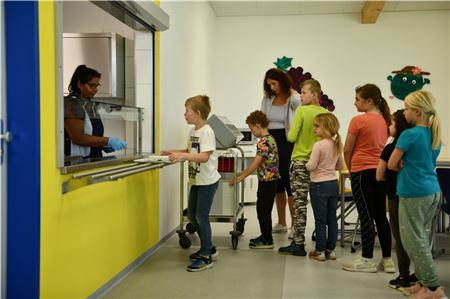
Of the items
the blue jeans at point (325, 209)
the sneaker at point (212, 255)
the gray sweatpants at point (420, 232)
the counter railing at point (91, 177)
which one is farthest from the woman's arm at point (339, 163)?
the counter railing at point (91, 177)

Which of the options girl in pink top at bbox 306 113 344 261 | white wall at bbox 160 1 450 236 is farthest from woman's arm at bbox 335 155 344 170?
white wall at bbox 160 1 450 236

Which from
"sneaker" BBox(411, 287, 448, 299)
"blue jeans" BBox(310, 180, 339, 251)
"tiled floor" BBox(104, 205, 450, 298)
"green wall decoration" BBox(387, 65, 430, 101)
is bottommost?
"tiled floor" BBox(104, 205, 450, 298)

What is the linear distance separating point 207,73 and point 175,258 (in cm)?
339

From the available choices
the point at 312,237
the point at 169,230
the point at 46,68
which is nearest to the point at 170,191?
the point at 169,230

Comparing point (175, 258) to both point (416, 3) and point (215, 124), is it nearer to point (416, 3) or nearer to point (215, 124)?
point (215, 124)

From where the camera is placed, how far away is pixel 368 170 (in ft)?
10.4

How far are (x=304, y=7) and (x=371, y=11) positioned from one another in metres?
0.89

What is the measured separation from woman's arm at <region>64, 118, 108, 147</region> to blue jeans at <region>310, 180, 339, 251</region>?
1.55 metres

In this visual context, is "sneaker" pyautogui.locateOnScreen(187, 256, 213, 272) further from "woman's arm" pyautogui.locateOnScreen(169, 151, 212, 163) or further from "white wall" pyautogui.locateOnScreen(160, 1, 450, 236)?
"white wall" pyautogui.locateOnScreen(160, 1, 450, 236)

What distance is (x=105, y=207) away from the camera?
277 cm

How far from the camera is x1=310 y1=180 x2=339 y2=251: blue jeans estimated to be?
347cm

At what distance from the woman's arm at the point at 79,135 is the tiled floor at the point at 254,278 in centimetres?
87

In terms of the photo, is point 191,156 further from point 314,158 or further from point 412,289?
point 412,289

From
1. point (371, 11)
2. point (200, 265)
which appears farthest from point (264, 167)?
point (371, 11)
